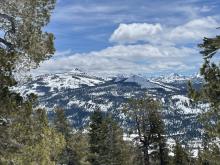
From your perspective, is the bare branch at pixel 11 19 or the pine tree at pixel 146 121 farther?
the pine tree at pixel 146 121

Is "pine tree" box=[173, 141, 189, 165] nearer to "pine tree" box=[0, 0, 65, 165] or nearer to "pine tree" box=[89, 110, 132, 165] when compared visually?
"pine tree" box=[89, 110, 132, 165]

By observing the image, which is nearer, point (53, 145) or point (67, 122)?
point (53, 145)

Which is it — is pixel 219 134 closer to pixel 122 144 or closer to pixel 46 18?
pixel 46 18

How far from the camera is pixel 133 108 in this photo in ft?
189

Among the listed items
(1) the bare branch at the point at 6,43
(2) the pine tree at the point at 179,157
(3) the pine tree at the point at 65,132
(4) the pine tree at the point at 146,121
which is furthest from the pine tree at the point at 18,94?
(3) the pine tree at the point at 65,132

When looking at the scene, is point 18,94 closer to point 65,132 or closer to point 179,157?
point 179,157

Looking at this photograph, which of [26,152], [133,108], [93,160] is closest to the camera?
[26,152]

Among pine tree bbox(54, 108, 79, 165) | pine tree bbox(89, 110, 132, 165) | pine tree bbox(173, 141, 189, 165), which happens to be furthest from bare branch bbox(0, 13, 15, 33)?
pine tree bbox(54, 108, 79, 165)

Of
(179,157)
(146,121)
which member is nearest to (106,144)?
(179,157)

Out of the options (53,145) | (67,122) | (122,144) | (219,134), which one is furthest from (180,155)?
(53,145)

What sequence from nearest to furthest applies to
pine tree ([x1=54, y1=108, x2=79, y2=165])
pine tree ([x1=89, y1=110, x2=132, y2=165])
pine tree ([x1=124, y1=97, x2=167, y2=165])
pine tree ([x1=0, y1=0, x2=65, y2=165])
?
1. pine tree ([x1=0, y1=0, x2=65, y2=165])
2. pine tree ([x1=124, y1=97, x2=167, y2=165])
3. pine tree ([x1=89, y1=110, x2=132, y2=165])
4. pine tree ([x1=54, y1=108, x2=79, y2=165])

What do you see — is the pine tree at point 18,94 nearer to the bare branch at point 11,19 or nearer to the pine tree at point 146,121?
the bare branch at point 11,19

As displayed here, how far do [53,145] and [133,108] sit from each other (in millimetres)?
39362

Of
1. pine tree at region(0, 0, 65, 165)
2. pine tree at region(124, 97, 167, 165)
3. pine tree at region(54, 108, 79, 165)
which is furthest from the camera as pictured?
pine tree at region(54, 108, 79, 165)
